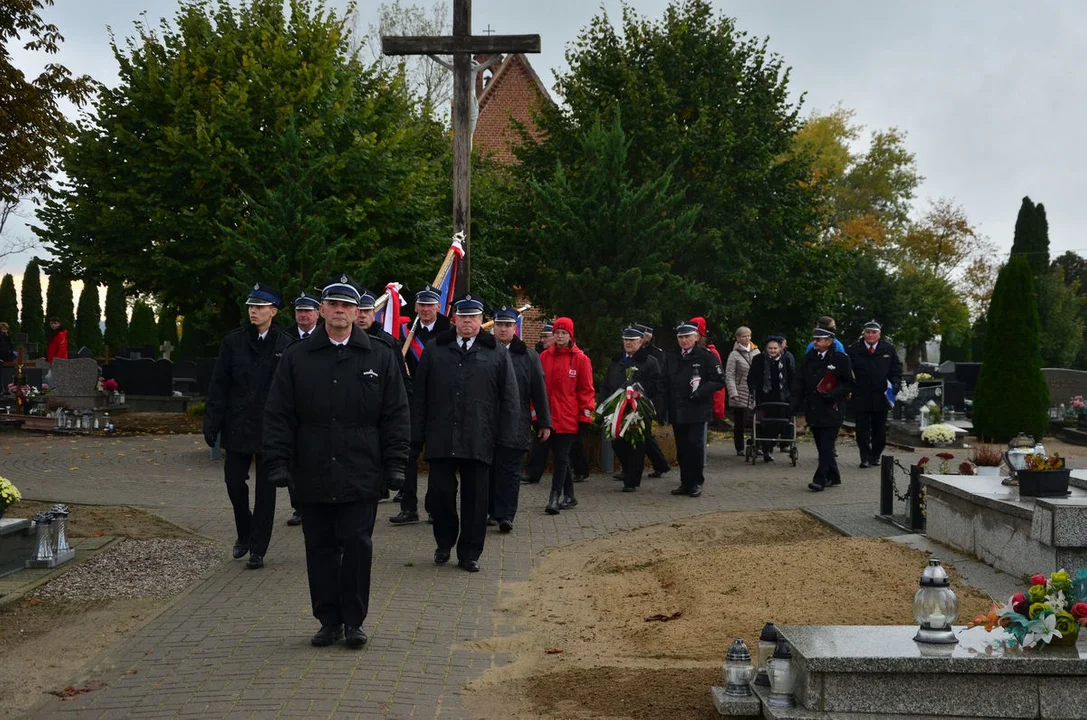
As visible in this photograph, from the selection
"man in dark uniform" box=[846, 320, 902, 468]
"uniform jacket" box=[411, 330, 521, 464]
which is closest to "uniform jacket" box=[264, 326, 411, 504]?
"uniform jacket" box=[411, 330, 521, 464]

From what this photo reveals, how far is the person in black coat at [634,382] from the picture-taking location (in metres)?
15.2

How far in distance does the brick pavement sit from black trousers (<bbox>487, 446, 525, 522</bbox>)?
281 mm

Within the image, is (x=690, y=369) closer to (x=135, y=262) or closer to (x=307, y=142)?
(x=307, y=142)

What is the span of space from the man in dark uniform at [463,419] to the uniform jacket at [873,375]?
27.1 feet

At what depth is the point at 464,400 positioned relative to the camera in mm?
9898

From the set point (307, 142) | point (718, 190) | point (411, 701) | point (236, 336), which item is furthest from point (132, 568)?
point (718, 190)

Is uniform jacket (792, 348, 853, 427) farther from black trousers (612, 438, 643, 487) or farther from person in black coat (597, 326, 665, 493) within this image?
black trousers (612, 438, 643, 487)

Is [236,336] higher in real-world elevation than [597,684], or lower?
higher

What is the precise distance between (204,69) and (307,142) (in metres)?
3.92

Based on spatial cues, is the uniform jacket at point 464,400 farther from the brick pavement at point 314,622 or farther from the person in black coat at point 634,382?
the person in black coat at point 634,382

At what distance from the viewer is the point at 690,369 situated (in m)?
15.1

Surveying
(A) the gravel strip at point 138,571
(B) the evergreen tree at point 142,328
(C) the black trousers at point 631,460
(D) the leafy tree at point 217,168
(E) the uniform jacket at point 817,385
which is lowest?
(A) the gravel strip at point 138,571

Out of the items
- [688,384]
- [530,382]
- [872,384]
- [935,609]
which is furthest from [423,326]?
[872,384]

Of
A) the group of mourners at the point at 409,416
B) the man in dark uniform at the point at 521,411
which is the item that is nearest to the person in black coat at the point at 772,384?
the group of mourners at the point at 409,416
